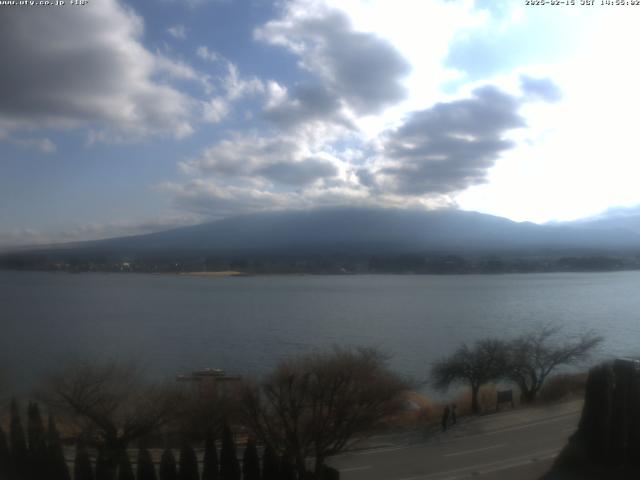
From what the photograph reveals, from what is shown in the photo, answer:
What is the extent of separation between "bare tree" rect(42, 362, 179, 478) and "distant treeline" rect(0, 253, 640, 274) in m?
12.5

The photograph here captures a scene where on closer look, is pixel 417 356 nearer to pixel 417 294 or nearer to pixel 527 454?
pixel 527 454

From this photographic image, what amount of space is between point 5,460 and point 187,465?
1.68m

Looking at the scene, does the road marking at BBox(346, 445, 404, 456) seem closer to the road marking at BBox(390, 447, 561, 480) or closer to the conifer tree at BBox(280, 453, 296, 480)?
the road marking at BBox(390, 447, 561, 480)

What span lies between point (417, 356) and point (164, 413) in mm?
8525

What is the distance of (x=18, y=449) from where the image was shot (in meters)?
5.55

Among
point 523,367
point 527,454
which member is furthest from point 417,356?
point 527,454

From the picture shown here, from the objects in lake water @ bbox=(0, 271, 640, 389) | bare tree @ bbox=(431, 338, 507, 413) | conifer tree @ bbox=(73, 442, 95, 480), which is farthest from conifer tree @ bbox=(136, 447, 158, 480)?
bare tree @ bbox=(431, 338, 507, 413)

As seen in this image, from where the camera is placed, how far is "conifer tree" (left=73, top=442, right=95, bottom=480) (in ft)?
17.7

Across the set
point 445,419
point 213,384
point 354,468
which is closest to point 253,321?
point 213,384

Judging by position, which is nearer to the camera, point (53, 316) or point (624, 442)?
point (624, 442)

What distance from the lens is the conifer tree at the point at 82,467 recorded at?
17.7 feet

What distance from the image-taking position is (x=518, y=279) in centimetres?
4062

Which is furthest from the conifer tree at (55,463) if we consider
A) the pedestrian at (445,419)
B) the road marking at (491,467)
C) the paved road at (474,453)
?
the pedestrian at (445,419)

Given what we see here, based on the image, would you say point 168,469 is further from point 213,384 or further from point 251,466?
point 213,384
